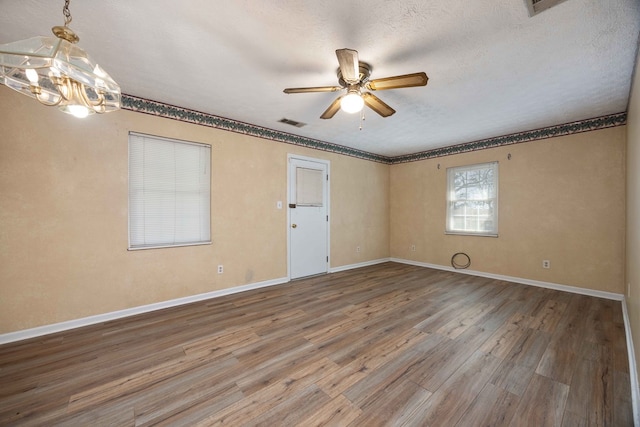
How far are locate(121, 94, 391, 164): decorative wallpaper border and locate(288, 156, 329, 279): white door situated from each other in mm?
338

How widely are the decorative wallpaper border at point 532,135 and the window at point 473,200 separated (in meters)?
0.36

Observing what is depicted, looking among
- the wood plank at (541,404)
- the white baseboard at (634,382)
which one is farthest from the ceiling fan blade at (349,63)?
the white baseboard at (634,382)

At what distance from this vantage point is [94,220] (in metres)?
2.77

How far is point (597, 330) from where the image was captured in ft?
8.32

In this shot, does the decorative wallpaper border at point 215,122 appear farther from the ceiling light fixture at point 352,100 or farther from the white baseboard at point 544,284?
the white baseboard at point 544,284

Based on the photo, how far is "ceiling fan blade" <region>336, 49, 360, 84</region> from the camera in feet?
5.82

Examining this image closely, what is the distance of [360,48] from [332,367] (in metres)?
2.58

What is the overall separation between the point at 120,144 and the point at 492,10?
3742 millimetres

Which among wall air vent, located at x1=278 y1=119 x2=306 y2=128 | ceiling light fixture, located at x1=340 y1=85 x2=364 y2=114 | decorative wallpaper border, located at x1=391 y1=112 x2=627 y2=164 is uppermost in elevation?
wall air vent, located at x1=278 y1=119 x2=306 y2=128

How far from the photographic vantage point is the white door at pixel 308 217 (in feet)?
14.6

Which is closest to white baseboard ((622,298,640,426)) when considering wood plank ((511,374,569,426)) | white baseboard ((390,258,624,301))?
wood plank ((511,374,569,426))

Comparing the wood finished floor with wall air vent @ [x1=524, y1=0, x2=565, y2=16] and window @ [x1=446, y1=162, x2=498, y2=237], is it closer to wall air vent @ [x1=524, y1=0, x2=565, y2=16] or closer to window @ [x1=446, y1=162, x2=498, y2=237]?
window @ [x1=446, y1=162, x2=498, y2=237]

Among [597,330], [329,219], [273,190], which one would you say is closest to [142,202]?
[273,190]

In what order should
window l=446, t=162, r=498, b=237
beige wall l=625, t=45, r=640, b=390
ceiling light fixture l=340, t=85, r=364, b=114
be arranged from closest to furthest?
beige wall l=625, t=45, r=640, b=390
ceiling light fixture l=340, t=85, r=364, b=114
window l=446, t=162, r=498, b=237
